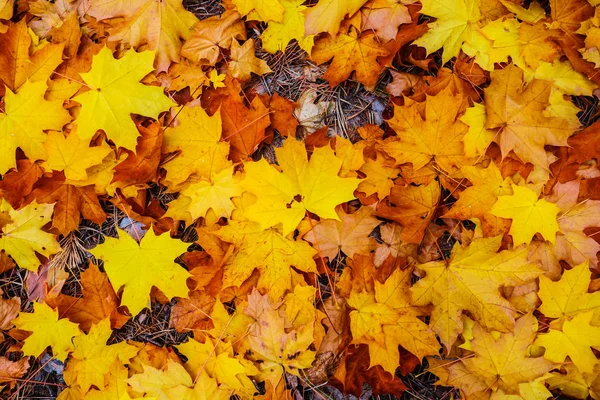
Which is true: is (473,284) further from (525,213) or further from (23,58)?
(23,58)

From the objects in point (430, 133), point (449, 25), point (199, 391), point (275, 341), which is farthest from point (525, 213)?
point (199, 391)

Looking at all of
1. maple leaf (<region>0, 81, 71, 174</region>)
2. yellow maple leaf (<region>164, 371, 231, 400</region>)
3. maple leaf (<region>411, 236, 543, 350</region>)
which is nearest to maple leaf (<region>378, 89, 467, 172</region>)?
maple leaf (<region>411, 236, 543, 350</region>)

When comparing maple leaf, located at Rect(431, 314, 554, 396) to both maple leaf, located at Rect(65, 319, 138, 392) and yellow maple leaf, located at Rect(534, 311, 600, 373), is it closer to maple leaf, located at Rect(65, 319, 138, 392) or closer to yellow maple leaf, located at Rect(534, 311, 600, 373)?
yellow maple leaf, located at Rect(534, 311, 600, 373)

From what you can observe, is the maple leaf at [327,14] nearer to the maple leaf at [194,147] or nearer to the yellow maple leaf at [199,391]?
the maple leaf at [194,147]

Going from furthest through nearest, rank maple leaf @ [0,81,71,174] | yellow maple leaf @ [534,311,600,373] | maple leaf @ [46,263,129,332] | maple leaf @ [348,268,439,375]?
maple leaf @ [46,263,129,332] → maple leaf @ [0,81,71,174] → maple leaf @ [348,268,439,375] → yellow maple leaf @ [534,311,600,373]

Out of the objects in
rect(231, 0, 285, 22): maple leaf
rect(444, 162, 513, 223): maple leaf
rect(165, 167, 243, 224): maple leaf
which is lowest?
rect(444, 162, 513, 223): maple leaf

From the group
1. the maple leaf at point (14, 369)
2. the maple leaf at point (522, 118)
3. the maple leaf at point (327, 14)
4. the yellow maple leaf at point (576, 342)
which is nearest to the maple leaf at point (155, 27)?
the maple leaf at point (327, 14)
